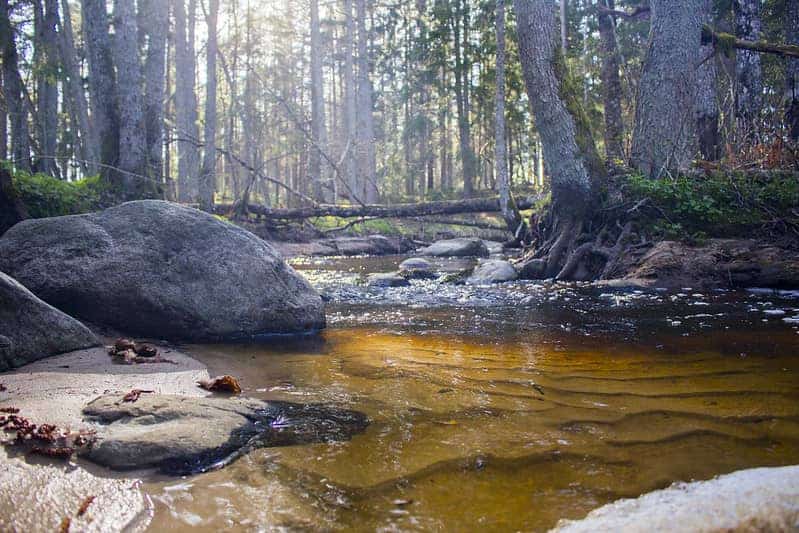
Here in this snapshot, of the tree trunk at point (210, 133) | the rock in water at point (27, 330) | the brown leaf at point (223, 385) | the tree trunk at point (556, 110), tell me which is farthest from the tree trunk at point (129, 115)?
the brown leaf at point (223, 385)

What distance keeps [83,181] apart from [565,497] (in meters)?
10.9

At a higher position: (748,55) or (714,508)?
(748,55)

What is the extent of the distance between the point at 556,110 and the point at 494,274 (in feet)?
8.89

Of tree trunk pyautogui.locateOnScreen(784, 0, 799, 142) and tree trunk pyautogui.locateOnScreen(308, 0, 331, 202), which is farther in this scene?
tree trunk pyautogui.locateOnScreen(308, 0, 331, 202)

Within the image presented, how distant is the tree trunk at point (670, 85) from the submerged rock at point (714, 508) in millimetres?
7703

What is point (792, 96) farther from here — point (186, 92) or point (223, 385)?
point (186, 92)

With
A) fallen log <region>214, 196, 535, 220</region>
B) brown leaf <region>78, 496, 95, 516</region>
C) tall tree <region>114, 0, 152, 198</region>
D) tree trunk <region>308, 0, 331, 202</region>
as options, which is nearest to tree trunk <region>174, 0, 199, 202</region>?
tree trunk <region>308, 0, 331, 202</region>

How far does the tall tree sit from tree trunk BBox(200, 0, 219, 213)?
348 centimetres

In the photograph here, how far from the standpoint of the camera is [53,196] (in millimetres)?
7965

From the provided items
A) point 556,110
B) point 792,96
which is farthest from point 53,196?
point 792,96

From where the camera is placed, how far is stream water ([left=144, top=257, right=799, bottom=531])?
69.9 inches

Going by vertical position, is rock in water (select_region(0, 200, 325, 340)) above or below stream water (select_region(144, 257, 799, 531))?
above

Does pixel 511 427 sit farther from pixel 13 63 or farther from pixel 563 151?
pixel 13 63

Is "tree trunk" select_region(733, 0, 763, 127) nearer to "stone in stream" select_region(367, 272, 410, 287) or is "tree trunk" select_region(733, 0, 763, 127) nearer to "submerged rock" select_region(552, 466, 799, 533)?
"stone in stream" select_region(367, 272, 410, 287)
